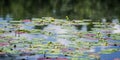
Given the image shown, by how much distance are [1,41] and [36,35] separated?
128 cm

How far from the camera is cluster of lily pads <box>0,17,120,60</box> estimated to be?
8313mm

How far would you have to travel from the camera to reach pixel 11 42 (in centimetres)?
937

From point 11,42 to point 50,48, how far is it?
4.03 ft

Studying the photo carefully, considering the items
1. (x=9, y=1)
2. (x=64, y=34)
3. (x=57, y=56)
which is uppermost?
(x=9, y=1)

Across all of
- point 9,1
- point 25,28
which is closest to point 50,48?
point 25,28

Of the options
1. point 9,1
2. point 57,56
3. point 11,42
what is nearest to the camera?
point 57,56

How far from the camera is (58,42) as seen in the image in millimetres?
9500

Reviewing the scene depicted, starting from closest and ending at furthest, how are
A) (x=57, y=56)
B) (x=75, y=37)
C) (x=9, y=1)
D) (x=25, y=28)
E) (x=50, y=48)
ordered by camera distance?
(x=57, y=56) < (x=50, y=48) < (x=75, y=37) < (x=25, y=28) < (x=9, y=1)

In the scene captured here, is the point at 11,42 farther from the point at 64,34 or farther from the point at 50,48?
the point at 64,34

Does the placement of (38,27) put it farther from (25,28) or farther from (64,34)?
(64,34)

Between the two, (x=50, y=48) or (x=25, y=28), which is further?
(x=25, y=28)

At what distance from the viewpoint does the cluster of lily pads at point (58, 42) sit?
27.3 ft

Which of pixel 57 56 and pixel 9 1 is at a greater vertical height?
pixel 9 1

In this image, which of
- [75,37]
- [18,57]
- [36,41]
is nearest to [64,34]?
[75,37]
